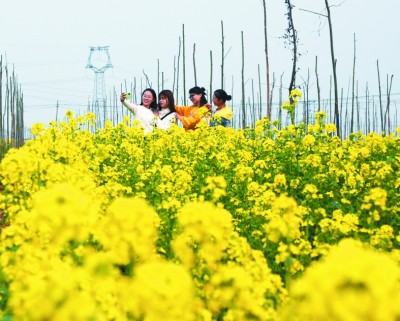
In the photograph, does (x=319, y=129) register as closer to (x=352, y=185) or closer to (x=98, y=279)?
(x=352, y=185)

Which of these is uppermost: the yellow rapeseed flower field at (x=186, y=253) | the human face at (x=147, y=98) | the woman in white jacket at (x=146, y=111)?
the human face at (x=147, y=98)

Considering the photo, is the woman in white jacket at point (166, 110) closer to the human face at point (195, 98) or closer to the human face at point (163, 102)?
the human face at point (163, 102)

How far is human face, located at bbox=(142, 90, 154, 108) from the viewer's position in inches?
475

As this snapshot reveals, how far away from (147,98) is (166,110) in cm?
53

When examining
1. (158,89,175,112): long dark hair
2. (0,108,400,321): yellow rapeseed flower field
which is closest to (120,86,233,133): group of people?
(158,89,175,112): long dark hair

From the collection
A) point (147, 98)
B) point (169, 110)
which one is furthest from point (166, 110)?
point (147, 98)

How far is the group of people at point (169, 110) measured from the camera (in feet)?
39.9

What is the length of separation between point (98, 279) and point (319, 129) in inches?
294

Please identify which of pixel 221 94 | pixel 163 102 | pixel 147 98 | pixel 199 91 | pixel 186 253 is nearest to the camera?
pixel 186 253

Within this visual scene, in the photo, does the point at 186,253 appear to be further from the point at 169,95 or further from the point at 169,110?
the point at 169,110

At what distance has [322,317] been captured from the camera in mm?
1386

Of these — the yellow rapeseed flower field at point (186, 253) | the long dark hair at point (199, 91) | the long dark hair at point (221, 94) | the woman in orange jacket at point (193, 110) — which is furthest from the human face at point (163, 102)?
the yellow rapeseed flower field at point (186, 253)

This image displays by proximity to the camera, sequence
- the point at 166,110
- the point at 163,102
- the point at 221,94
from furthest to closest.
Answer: the point at 221,94 → the point at 166,110 → the point at 163,102

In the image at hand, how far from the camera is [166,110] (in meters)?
12.4
